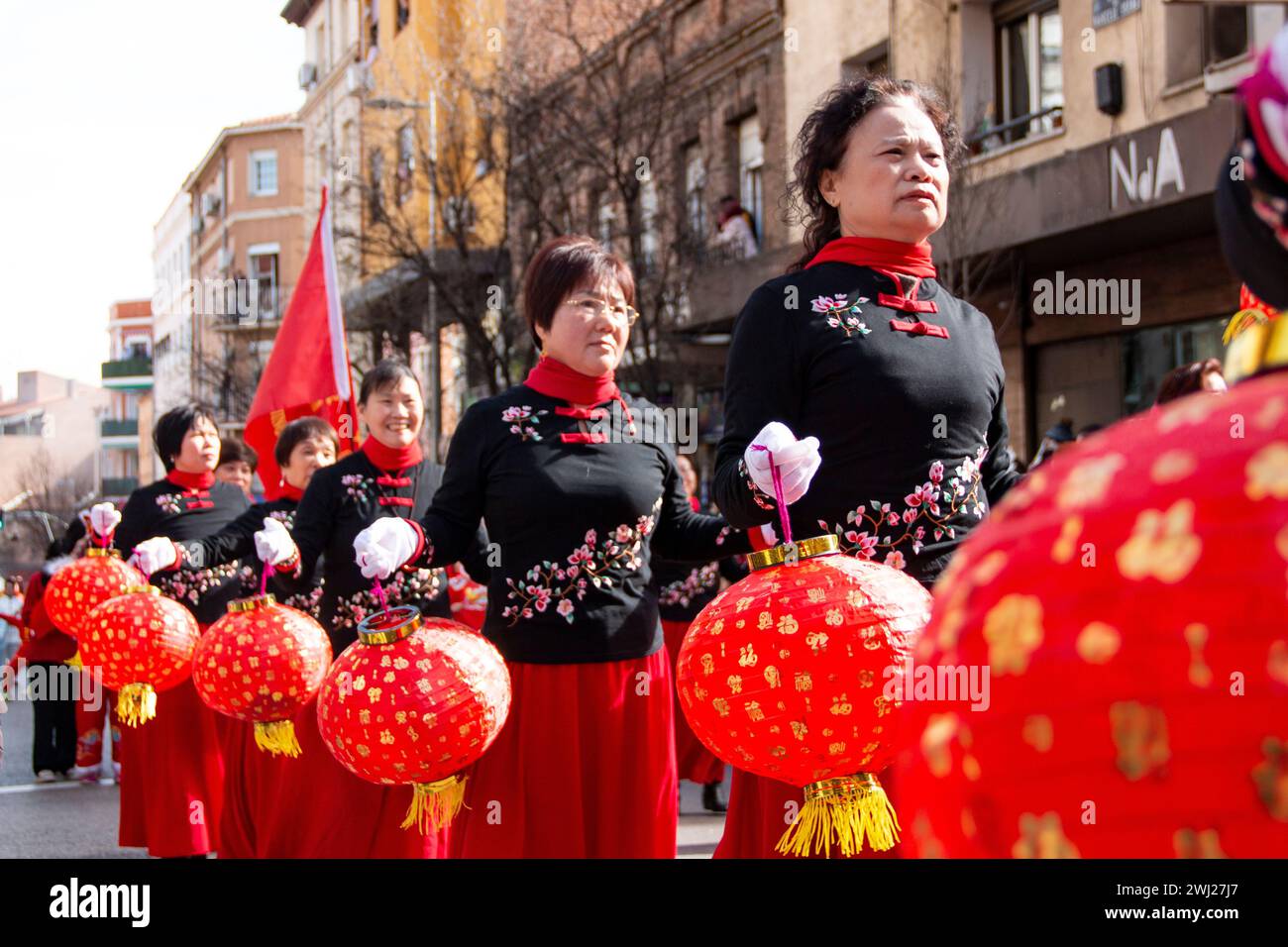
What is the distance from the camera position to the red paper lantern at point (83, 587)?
6387 millimetres

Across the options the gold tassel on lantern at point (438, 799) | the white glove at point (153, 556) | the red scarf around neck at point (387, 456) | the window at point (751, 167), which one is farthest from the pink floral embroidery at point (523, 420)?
the window at point (751, 167)

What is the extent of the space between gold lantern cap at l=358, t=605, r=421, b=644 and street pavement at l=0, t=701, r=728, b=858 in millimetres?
3369

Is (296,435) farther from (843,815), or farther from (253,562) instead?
(843,815)

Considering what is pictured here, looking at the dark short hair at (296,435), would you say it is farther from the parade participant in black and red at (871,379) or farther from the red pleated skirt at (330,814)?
the parade participant in black and red at (871,379)

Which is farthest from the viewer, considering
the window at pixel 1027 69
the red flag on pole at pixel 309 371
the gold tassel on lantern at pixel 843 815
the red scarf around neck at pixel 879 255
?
the window at pixel 1027 69

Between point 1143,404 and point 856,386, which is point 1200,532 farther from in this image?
point 1143,404

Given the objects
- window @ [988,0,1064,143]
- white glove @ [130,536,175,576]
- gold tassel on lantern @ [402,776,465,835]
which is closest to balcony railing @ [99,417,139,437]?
window @ [988,0,1064,143]

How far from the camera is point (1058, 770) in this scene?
0.87 m

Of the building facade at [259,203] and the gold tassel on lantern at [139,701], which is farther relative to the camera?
the building facade at [259,203]

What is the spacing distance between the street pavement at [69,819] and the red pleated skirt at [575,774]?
9.15 ft

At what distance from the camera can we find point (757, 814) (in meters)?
2.80

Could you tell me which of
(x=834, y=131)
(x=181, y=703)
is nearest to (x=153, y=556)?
(x=181, y=703)

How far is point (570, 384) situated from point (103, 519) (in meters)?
3.60
